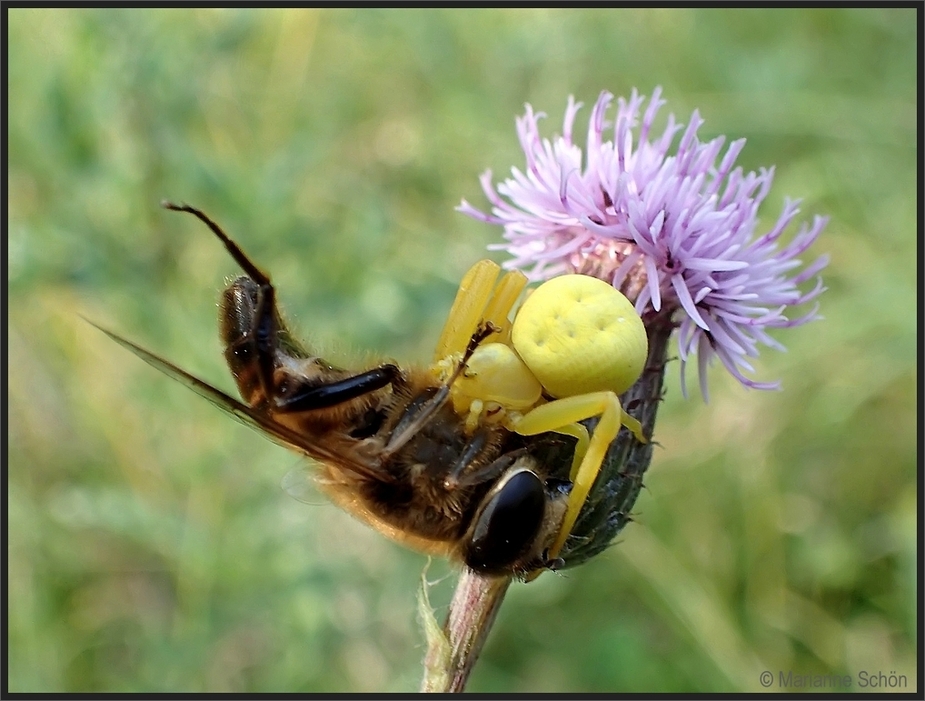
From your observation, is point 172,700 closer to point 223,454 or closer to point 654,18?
point 223,454

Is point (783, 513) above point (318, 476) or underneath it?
underneath

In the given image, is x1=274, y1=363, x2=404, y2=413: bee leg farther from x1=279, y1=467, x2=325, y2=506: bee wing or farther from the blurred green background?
the blurred green background

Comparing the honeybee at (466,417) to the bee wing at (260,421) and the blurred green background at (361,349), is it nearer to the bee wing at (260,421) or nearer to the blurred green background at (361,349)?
the bee wing at (260,421)

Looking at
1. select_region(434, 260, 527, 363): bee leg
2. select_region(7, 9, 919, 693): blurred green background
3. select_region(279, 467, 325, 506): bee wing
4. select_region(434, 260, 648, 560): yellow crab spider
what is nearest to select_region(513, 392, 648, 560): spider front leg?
select_region(434, 260, 648, 560): yellow crab spider

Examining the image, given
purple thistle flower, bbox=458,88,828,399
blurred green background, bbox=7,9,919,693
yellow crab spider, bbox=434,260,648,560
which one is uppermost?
purple thistle flower, bbox=458,88,828,399

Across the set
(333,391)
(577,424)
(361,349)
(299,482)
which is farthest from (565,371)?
(361,349)

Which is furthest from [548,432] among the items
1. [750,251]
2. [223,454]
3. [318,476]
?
[223,454]

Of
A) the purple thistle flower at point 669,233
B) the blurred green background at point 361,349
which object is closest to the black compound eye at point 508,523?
the purple thistle flower at point 669,233
